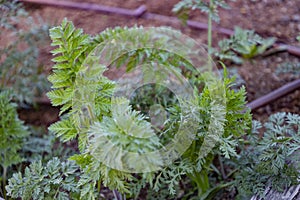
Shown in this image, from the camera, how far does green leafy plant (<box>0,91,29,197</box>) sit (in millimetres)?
1845

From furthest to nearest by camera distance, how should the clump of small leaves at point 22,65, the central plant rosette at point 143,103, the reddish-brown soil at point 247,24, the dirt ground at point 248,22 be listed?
the dirt ground at point 248,22
the reddish-brown soil at point 247,24
the clump of small leaves at point 22,65
the central plant rosette at point 143,103

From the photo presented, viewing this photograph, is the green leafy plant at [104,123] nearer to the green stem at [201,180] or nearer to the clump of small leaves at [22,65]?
the green stem at [201,180]

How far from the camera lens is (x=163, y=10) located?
303 centimetres

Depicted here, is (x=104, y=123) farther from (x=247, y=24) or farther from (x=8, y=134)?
(x=247, y=24)

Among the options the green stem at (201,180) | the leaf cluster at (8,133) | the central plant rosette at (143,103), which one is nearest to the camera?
the central plant rosette at (143,103)

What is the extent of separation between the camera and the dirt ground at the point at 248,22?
2.60 metres

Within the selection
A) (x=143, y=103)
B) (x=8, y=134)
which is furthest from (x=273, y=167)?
(x=8, y=134)

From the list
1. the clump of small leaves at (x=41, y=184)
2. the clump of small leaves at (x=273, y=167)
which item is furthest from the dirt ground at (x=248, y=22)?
the clump of small leaves at (x=41, y=184)

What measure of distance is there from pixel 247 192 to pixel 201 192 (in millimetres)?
267

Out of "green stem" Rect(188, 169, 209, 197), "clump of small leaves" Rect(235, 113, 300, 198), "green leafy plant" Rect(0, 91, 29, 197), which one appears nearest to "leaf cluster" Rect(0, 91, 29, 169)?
"green leafy plant" Rect(0, 91, 29, 197)

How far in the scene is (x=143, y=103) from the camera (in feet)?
5.93

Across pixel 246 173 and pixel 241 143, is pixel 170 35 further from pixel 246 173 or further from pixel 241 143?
pixel 246 173

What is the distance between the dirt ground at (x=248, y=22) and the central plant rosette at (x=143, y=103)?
0.56m

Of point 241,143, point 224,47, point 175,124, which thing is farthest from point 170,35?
point 175,124
